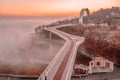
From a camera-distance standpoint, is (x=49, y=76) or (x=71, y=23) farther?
(x=71, y=23)

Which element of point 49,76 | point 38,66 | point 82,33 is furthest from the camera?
point 82,33

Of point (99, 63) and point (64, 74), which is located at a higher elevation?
point (64, 74)

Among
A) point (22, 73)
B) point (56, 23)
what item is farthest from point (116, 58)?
point (56, 23)

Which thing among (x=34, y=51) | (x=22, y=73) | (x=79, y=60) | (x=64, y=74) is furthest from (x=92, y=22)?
(x=64, y=74)

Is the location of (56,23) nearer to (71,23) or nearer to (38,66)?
(71,23)

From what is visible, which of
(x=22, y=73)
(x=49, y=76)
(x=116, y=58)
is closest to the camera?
(x=49, y=76)

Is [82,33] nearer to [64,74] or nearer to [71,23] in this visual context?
[71,23]

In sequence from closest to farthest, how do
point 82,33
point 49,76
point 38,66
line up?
point 49,76
point 38,66
point 82,33

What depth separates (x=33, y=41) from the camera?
17.6m

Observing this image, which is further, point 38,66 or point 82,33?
point 82,33

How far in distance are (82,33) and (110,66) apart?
4.44m

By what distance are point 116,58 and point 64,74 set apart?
6.21 meters

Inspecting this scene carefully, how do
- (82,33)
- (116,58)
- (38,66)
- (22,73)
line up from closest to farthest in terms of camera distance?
(22,73)
(38,66)
(116,58)
(82,33)

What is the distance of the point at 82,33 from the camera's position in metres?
17.1
